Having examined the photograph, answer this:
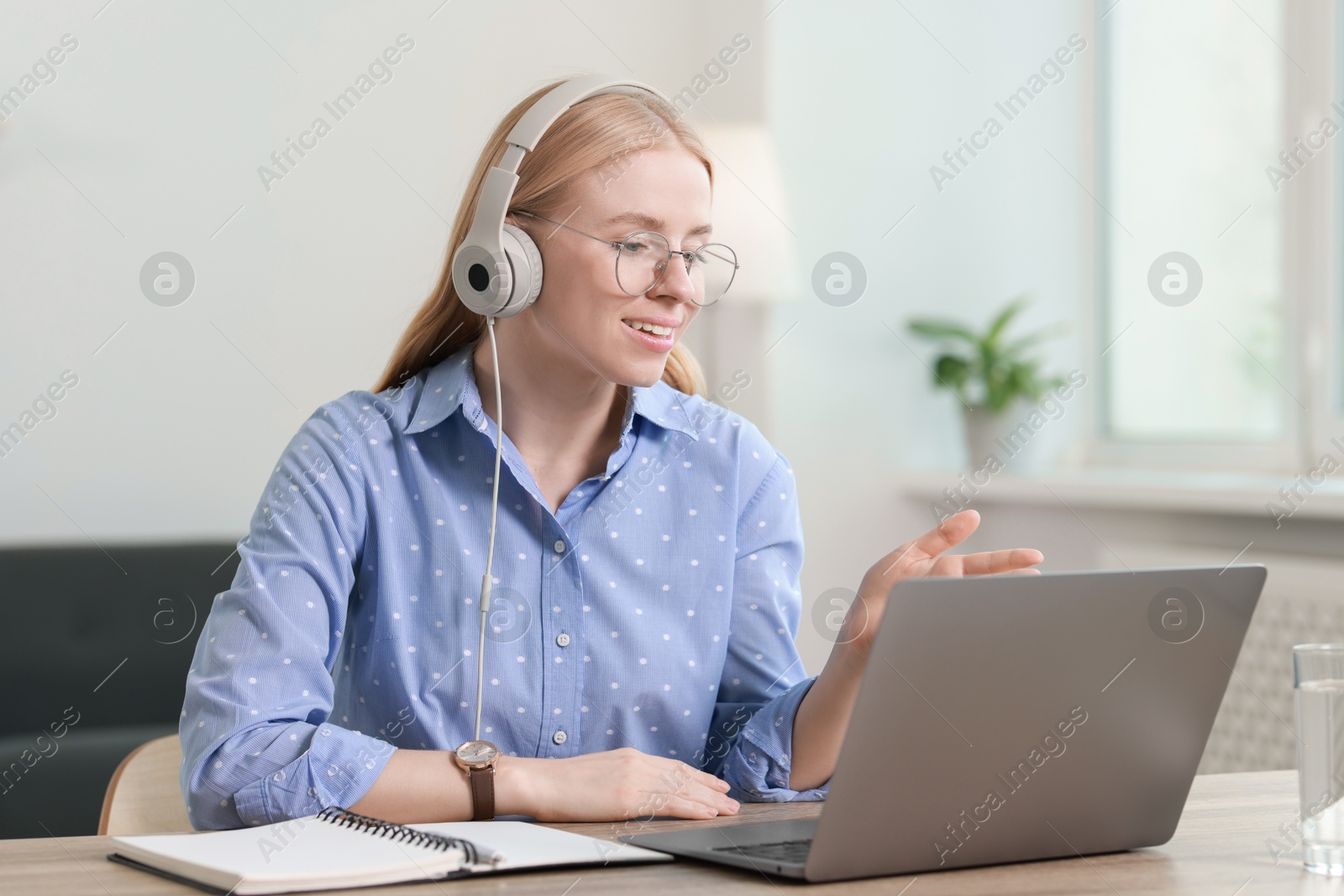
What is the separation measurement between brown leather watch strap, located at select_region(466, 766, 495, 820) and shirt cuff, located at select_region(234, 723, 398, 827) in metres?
0.08

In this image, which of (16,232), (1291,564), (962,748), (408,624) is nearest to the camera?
(962,748)

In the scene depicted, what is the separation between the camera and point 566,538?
1229 millimetres

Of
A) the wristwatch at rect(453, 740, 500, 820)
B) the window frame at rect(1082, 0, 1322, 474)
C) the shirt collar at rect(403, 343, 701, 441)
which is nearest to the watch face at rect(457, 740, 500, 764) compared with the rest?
the wristwatch at rect(453, 740, 500, 820)

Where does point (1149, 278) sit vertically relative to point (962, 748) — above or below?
above

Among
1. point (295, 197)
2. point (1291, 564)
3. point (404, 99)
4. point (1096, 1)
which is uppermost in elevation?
point (1096, 1)

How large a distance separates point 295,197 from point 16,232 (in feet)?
1.83

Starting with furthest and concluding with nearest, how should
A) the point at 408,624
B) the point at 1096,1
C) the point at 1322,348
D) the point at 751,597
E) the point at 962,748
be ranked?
the point at 1096,1
the point at 1322,348
the point at 751,597
the point at 408,624
the point at 962,748

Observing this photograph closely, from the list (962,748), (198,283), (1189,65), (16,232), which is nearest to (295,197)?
(198,283)

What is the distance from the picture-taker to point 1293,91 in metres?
2.40

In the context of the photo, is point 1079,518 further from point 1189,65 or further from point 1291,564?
point 1189,65

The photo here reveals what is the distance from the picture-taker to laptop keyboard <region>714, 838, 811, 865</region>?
29.8 inches

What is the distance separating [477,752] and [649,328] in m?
0.46

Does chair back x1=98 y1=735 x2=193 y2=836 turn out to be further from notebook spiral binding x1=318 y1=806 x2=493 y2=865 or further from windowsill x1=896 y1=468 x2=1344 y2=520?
windowsill x1=896 y1=468 x2=1344 y2=520

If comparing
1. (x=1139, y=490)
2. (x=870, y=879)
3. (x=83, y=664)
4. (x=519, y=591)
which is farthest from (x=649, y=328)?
(x=83, y=664)
